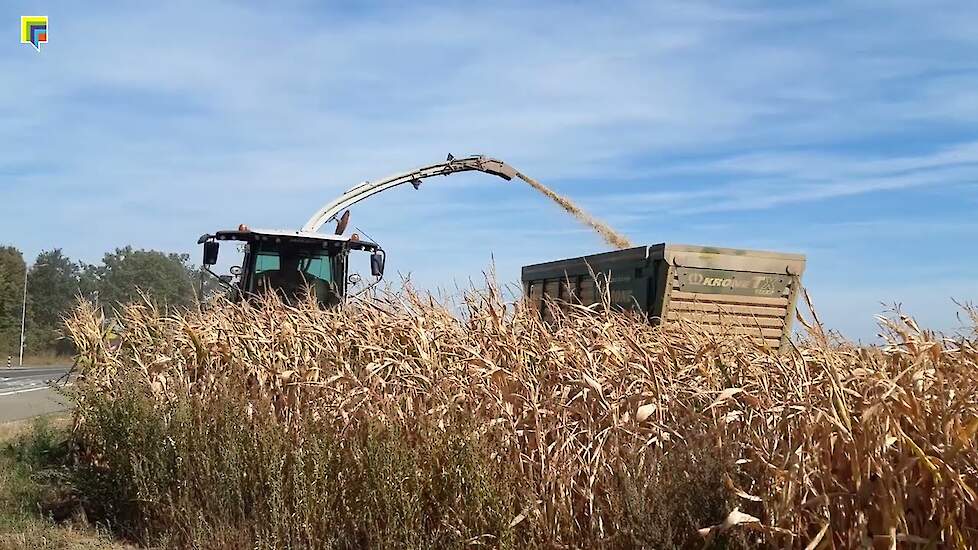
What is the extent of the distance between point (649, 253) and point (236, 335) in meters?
4.09

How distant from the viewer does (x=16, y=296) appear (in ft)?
193

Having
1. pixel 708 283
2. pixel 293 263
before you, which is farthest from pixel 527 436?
pixel 293 263

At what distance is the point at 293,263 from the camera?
40.3ft

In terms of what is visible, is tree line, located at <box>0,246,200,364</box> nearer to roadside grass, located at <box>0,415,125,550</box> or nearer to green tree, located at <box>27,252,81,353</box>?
green tree, located at <box>27,252,81,353</box>

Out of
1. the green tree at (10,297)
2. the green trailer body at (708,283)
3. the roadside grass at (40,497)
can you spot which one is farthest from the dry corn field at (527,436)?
the green tree at (10,297)

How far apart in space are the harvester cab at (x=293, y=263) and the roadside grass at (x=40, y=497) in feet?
9.74

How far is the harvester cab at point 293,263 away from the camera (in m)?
12.1

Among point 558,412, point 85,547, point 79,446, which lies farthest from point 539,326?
point 79,446

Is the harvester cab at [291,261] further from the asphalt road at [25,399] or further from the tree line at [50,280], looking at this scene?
the tree line at [50,280]

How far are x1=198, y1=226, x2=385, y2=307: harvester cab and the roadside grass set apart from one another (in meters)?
2.97

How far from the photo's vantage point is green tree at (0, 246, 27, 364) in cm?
5588

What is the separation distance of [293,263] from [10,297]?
2082 inches

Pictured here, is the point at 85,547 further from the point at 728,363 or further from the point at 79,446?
the point at 728,363

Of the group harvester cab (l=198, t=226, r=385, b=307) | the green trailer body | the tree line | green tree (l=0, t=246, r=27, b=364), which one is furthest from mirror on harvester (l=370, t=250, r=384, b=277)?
green tree (l=0, t=246, r=27, b=364)
